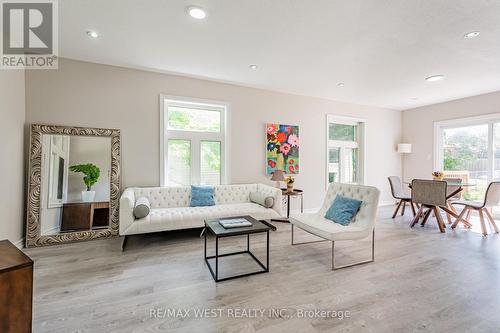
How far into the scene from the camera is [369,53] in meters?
2.98

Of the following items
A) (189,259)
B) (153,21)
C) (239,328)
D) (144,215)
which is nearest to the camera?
(239,328)

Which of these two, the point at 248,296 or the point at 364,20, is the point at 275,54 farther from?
the point at 248,296

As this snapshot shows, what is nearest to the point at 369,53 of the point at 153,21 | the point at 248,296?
the point at 153,21

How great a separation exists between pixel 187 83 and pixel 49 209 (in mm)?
2789

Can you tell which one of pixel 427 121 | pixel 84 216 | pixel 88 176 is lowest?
pixel 84 216

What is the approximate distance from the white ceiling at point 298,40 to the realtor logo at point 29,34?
0.41ft

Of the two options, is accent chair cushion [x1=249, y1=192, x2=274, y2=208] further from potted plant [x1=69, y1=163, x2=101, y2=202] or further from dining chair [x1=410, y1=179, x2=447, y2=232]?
dining chair [x1=410, y1=179, x2=447, y2=232]

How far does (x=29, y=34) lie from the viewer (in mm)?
2619

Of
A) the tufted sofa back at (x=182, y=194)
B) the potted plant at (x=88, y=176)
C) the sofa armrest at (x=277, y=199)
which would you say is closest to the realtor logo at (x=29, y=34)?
the potted plant at (x=88, y=176)

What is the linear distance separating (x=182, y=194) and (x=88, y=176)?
1.37m

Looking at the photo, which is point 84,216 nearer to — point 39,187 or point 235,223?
point 39,187

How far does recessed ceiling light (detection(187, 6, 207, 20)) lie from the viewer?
6.99 ft

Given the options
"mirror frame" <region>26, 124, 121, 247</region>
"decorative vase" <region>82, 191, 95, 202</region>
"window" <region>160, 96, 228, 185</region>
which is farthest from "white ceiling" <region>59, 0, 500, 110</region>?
"decorative vase" <region>82, 191, 95, 202</region>

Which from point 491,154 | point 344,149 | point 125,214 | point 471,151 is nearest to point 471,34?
point 344,149
